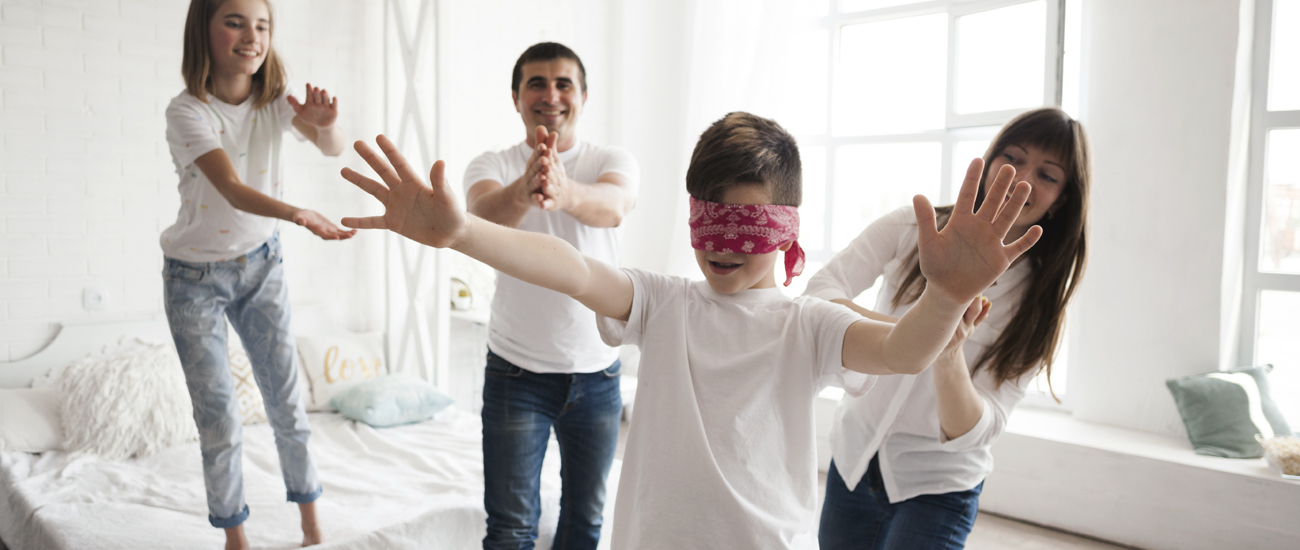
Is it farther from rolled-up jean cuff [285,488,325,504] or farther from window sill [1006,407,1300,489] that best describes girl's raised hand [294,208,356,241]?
window sill [1006,407,1300,489]

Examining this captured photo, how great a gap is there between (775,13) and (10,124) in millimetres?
3322

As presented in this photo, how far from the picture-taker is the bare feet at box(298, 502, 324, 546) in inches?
83.0

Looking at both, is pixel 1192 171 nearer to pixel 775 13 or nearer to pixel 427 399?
pixel 775 13

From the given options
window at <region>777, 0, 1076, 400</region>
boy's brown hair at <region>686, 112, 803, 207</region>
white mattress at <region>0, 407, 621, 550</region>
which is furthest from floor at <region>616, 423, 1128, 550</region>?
boy's brown hair at <region>686, 112, 803, 207</region>

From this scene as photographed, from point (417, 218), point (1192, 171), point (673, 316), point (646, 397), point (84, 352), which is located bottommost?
point (84, 352)

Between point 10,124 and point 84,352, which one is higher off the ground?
point 10,124

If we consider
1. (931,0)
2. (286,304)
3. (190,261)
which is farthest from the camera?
(931,0)

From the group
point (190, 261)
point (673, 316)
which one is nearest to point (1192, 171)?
point (673, 316)

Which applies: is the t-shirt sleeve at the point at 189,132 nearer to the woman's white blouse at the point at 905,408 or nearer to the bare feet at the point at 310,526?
the bare feet at the point at 310,526

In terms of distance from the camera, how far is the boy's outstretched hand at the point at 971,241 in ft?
2.83

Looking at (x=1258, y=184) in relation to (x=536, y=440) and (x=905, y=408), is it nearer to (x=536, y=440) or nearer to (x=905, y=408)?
(x=905, y=408)

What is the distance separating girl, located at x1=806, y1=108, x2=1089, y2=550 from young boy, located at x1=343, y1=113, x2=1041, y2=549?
319mm

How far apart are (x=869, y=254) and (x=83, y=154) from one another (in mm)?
3156

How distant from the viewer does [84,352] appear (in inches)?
121
